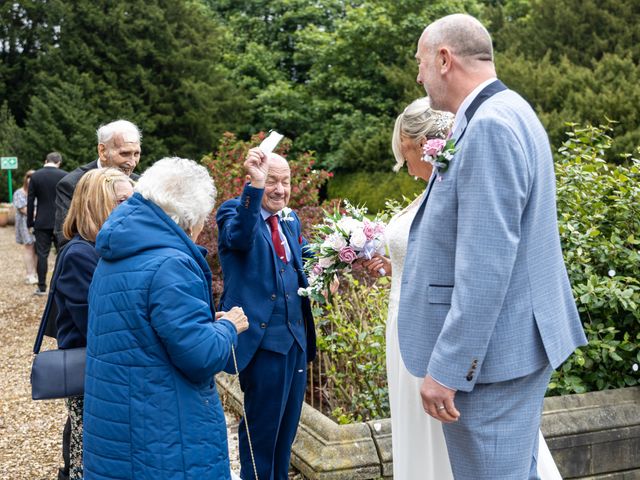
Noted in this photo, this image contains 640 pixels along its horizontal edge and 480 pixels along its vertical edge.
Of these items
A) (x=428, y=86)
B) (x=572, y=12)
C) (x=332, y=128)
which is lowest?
(x=332, y=128)

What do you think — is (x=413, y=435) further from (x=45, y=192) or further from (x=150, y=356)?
(x=45, y=192)

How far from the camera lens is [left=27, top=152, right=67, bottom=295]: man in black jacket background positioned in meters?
10.8

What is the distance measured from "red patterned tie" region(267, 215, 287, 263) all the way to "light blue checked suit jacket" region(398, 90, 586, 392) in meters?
1.40

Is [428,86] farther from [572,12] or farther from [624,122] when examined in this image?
[572,12]

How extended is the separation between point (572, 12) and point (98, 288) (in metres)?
25.0

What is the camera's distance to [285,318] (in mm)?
3812

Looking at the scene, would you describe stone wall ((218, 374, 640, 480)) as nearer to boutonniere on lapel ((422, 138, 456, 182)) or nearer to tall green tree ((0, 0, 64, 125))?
boutonniere on lapel ((422, 138, 456, 182))

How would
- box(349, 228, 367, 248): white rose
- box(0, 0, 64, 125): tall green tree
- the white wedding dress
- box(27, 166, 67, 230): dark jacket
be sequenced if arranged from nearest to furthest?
the white wedding dress → box(349, 228, 367, 248): white rose → box(27, 166, 67, 230): dark jacket → box(0, 0, 64, 125): tall green tree

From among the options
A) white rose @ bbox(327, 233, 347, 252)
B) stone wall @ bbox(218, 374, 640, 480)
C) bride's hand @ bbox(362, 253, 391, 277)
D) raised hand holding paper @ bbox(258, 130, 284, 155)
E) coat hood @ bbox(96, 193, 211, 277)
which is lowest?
stone wall @ bbox(218, 374, 640, 480)

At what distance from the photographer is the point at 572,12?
24641mm

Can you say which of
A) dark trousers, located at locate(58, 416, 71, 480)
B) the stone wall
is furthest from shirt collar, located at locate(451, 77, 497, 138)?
dark trousers, located at locate(58, 416, 71, 480)

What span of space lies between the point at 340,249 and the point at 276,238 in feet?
1.33

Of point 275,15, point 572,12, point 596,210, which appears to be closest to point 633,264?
point 596,210

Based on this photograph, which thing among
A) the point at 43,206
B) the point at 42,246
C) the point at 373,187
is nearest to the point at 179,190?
the point at 43,206
